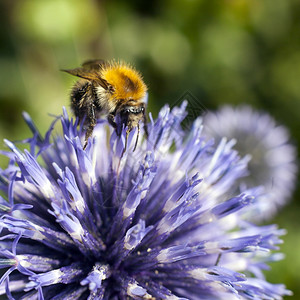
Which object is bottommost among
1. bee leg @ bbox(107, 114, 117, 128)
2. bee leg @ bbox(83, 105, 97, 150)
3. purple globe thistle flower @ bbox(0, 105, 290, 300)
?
purple globe thistle flower @ bbox(0, 105, 290, 300)

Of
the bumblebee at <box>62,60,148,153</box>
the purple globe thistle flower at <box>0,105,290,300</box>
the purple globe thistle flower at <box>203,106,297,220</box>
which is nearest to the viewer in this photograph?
the purple globe thistle flower at <box>0,105,290,300</box>

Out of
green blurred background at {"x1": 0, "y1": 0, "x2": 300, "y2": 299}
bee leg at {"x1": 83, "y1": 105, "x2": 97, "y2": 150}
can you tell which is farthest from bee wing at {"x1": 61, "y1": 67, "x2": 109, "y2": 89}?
green blurred background at {"x1": 0, "y1": 0, "x2": 300, "y2": 299}

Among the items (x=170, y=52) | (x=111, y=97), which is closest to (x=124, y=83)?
(x=111, y=97)

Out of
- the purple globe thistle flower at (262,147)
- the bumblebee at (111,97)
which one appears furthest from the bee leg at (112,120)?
the purple globe thistle flower at (262,147)

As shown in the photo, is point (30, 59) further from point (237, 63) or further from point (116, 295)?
point (116, 295)

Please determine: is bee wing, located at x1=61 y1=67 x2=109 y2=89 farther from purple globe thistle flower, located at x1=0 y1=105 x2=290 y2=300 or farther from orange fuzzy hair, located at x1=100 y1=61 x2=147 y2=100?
purple globe thistle flower, located at x1=0 y1=105 x2=290 y2=300

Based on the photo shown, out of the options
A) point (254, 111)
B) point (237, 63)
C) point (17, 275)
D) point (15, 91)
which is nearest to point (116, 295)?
point (17, 275)
